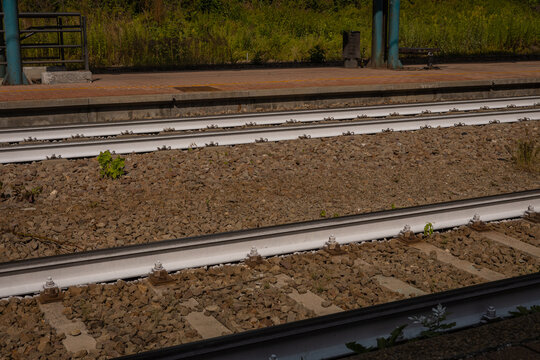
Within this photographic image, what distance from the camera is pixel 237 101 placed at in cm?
1384

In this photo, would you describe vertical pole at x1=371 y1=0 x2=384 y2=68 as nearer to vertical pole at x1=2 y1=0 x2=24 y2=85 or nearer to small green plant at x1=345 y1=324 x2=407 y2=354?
vertical pole at x1=2 y1=0 x2=24 y2=85

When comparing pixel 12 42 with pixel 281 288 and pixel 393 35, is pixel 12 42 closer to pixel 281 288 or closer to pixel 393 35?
pixel 393 35

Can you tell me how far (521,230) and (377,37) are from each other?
13.8 m

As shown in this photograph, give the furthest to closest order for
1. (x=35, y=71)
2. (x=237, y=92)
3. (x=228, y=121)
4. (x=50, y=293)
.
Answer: (x=35, y=71) → (x=237, y=92) → (x=228, y=121) → (x=50, y=293)

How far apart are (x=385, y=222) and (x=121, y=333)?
284cm

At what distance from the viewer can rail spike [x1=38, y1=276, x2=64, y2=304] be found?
5094mm

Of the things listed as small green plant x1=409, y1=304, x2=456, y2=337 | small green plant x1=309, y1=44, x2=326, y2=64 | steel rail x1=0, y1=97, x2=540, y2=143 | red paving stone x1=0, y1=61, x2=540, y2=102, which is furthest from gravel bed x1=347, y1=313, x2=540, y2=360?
small green plant x1=309, y1=44, x2=326, y2=64

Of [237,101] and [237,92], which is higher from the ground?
[237,92]

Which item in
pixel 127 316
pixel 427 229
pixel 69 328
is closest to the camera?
pixel 69 328

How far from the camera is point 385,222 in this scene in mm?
6551

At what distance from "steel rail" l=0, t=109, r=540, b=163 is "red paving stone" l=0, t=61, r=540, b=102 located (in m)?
3.11

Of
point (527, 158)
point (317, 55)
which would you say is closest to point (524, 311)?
point (527, 158)

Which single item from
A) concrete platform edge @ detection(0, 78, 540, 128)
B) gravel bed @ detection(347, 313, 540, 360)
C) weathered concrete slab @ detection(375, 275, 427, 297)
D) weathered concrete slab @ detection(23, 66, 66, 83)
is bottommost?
weathered concrete slab @ detection(375, 275, 427, 297)

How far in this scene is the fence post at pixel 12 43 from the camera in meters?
14.5
